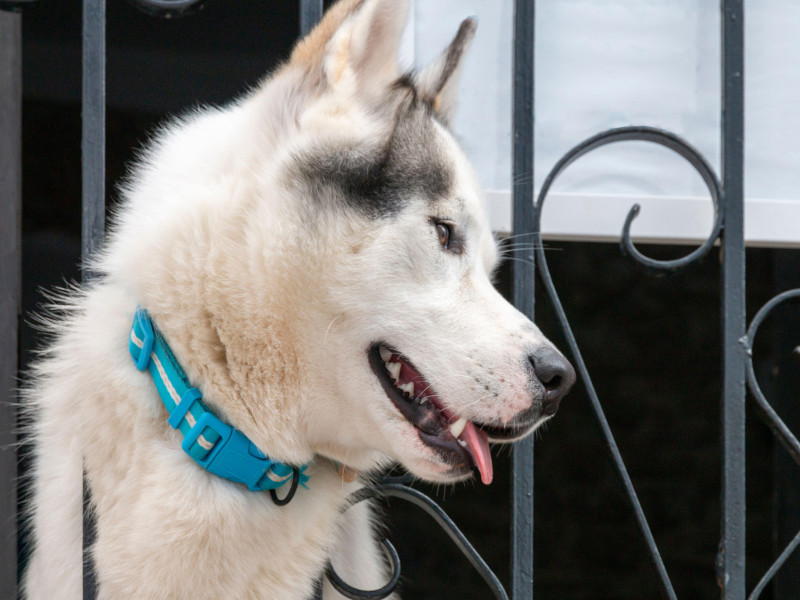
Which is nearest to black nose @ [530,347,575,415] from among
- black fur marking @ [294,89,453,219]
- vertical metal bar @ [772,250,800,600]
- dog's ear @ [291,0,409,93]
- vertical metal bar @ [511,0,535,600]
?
vertical metal bar @ [511,0,535,600]

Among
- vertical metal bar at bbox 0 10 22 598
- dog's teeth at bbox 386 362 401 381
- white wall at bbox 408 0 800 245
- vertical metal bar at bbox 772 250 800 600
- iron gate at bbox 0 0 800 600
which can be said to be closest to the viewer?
dog's teeth at bbox 386 362 401 381

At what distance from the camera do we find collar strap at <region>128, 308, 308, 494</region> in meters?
1.54

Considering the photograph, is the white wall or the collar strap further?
the white wall

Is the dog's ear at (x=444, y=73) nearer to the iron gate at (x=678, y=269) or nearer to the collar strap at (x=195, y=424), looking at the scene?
the iron gate at (x=678, y=269)

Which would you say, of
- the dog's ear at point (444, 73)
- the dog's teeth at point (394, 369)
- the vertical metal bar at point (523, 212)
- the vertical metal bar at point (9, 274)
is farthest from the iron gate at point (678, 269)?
the vertical metal bar at point (9, 274)

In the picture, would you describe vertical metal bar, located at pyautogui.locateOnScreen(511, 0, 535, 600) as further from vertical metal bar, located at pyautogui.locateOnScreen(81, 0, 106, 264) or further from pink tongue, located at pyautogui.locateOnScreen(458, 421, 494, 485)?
vertical metal bar, located at pyautogui.locateOnScreen(81, 0, 106, 264)

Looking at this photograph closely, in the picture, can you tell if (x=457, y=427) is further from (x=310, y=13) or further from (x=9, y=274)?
(x=9, y=274)

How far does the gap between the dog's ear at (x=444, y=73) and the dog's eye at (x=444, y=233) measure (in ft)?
1.26

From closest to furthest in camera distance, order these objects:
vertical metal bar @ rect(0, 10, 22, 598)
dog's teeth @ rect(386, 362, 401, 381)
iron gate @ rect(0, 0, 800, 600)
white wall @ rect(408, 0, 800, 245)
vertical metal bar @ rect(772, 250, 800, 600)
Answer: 1. dog's teeth @ rect(386, 362, 401, 381)
2. iron gate @ rect(0, 0, 800, 600)
3. white wall @ rect(408, 0, 800, 245)
4. vertical metal bar @ rect(0, 10, 22, 598)
5. vertical metal bar @ rect(772, 250, 800, 600)

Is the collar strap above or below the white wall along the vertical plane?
below

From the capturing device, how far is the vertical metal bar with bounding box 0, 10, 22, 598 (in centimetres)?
226

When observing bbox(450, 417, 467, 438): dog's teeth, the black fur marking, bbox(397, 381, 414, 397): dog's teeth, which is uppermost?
the black fur marking

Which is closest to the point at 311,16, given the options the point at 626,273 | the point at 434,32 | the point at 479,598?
the point at 434,32

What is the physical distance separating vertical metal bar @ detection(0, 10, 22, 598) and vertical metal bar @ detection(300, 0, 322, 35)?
115cm
